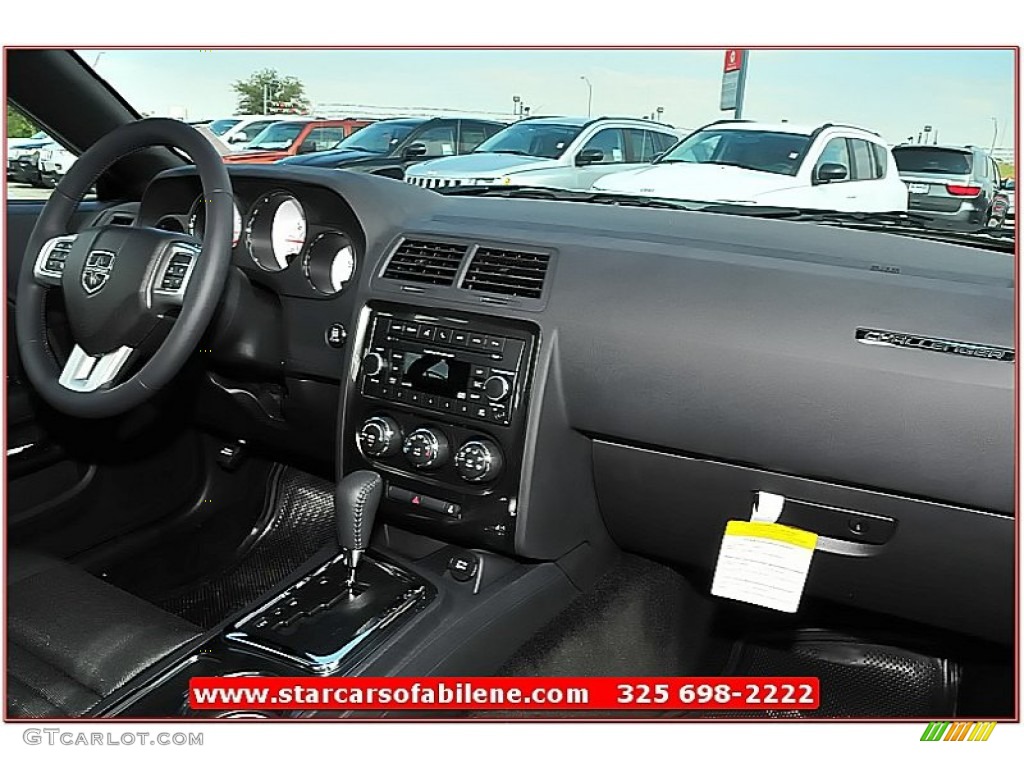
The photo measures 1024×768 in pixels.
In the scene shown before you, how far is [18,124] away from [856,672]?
2228mm

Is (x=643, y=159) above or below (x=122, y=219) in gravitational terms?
above

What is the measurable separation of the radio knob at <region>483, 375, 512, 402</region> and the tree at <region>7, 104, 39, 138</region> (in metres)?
1.18

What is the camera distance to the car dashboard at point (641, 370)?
1.66 meters

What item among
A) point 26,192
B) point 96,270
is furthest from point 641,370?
point 26,192

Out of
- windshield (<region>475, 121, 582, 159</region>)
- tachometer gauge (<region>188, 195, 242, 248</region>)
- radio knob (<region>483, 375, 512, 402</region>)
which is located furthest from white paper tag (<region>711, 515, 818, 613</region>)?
tachometer gauge (<region>188, 195, 242, 248</region>)

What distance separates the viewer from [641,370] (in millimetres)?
1814

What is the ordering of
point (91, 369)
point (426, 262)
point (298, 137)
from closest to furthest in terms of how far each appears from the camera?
1. point (91, 369)
2. point (426, 262)
3. point (298, 137)

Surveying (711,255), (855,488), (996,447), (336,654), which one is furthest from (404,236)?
(996,447)

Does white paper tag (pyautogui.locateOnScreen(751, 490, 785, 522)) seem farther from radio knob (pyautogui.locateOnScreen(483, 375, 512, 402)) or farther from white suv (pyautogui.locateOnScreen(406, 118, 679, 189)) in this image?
white suv (pyautogui.locateOnScreen(406, 118, 679, 189))

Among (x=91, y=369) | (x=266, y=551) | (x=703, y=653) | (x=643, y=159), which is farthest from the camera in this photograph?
(x=266, y=551)

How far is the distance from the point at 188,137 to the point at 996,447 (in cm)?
147

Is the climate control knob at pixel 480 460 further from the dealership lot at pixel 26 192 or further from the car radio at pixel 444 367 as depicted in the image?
the dealership lot at pixel 26 192

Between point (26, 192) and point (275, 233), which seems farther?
point (26, 192)

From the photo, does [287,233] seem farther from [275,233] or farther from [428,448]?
[428,448]
